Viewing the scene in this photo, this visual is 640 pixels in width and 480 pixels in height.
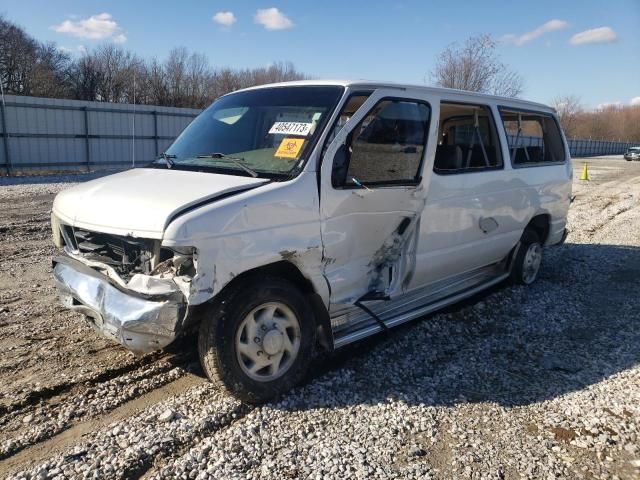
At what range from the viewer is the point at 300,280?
11.7 ft

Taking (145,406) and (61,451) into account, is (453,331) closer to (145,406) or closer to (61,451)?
(145,406)

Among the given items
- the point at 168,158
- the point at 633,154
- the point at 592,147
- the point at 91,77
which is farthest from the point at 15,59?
the point at 592,147

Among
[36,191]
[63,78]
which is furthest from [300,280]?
[63,78]

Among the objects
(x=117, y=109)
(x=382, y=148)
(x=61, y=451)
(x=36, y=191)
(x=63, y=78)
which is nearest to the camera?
(x=61, y=451)

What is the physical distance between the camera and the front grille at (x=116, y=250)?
3.00m

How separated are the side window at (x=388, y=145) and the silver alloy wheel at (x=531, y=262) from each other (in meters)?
2.66

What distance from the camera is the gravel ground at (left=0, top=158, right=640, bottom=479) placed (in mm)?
2758

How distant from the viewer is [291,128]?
145 inches

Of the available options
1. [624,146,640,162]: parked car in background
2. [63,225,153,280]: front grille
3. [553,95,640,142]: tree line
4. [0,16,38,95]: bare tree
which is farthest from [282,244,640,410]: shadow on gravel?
[553,95,640,142]: tree line

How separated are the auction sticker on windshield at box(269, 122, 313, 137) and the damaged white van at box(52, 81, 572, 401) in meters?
0.01

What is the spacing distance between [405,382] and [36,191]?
490 inches

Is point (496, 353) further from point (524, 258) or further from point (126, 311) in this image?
point (126, 311)

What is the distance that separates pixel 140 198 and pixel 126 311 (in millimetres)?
695

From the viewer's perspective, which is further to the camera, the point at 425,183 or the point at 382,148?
the point at 425,183
